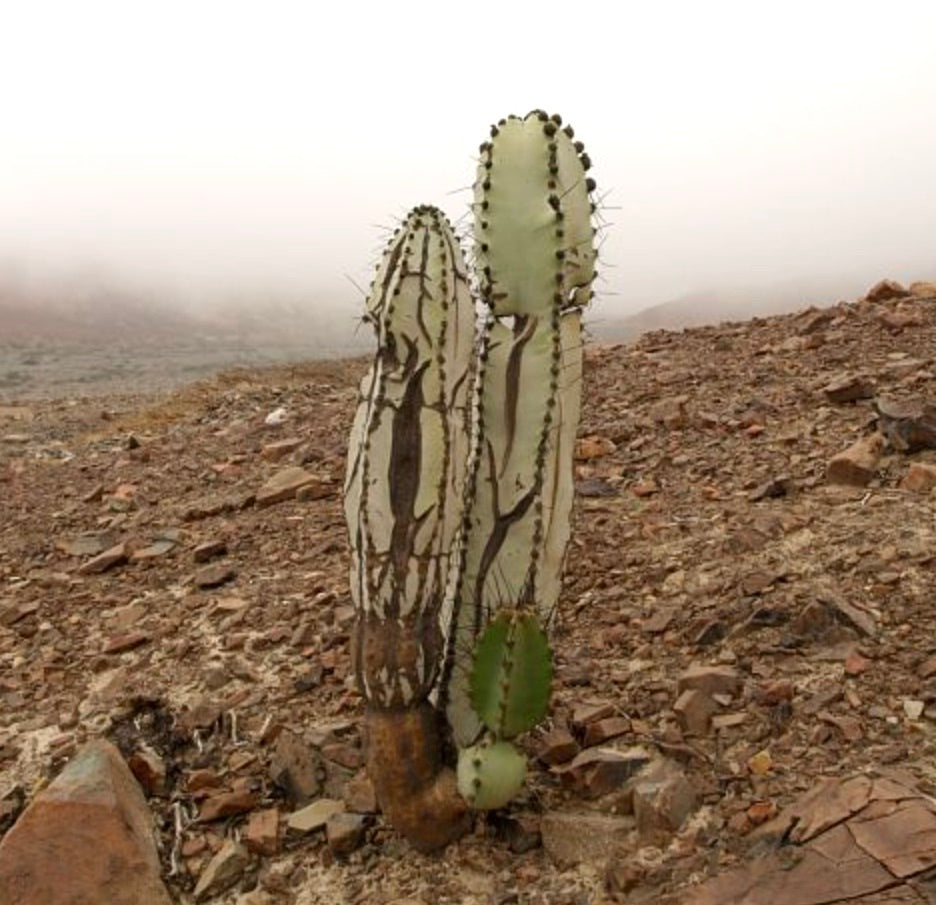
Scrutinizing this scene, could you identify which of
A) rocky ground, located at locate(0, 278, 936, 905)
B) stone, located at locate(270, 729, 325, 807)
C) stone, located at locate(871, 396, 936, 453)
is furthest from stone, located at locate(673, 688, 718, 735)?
stone, located at locate(871, 396, 936, 453)

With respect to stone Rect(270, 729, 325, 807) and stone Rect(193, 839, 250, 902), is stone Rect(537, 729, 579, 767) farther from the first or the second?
stone Rect(193, 839, 250, 902)

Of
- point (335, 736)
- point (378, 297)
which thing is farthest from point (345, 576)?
point (378, 297)

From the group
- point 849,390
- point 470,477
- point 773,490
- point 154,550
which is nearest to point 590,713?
point 470,477

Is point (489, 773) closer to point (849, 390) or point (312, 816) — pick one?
point (312, 816)

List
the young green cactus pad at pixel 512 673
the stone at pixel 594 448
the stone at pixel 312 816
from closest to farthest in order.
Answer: the young green cactus pad at pixel 512 673 → the stone at pixel 312 816 → the stone at pixel 594 448

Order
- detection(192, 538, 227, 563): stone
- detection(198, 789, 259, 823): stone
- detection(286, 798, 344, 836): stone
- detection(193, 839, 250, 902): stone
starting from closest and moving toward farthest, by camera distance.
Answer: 1. detection(193, 839, 250, 902): stone
2. detection(286, 798, 344, 836): stone
3. detection(198, 789, 259, 823): stone
4. detection(192, 538, 227, 563): stone

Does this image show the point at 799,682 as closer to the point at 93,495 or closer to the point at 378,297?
the point at 378,297

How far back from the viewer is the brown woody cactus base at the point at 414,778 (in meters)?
3.04

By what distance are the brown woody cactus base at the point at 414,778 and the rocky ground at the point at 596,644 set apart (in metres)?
0.09

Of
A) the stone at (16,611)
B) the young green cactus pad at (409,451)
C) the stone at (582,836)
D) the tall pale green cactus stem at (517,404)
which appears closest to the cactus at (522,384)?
the tall pale green cactus stem at (517,404)

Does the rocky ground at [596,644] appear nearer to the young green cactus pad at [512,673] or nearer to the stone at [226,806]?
the stone at [226,806]

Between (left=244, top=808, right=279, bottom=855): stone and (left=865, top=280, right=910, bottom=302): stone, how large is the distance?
604 cm

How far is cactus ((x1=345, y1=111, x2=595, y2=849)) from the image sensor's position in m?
2.94

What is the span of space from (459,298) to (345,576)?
208 centimetres
